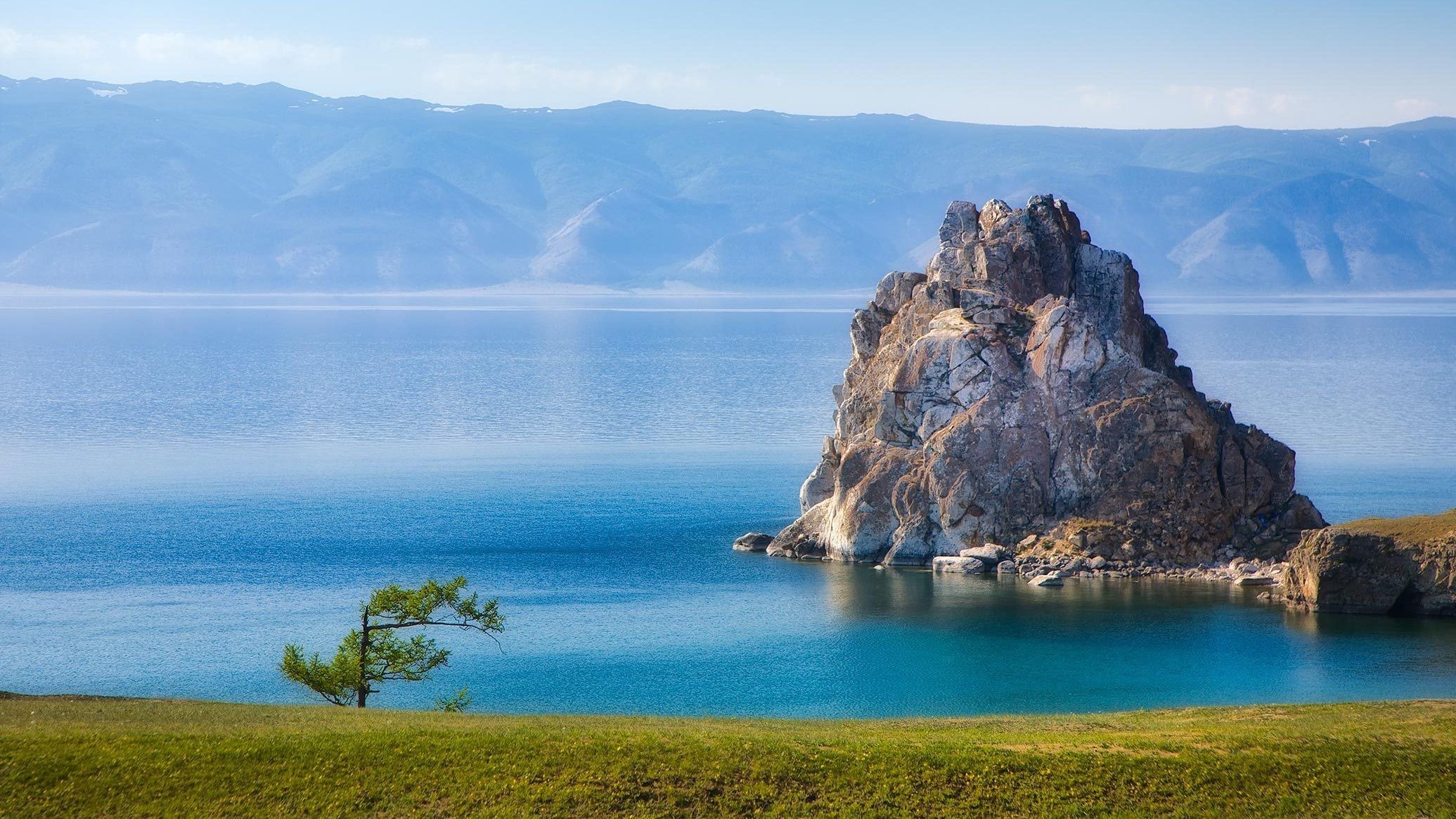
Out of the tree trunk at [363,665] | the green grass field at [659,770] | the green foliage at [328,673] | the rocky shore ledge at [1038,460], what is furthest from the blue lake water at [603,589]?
the green grass field at [659,770]

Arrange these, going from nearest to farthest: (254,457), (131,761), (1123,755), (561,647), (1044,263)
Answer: (131,761)
(1123,755)
(561,647)
(1044,263)
(254,457)

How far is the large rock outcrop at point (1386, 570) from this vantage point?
6444 centimetres

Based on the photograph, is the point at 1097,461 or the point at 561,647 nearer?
the point at 561,647

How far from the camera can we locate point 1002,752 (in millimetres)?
35531

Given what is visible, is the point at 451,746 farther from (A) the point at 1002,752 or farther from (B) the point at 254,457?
(B) the point at 254,457

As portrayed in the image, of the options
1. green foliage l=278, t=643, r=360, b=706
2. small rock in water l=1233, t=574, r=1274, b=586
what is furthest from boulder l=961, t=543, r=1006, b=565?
green foliage l=278, t=643, r=360, b=706

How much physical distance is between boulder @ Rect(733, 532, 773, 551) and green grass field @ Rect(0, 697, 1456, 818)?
4304cm

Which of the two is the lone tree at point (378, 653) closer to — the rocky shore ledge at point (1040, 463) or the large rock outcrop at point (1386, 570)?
the rocky shore ledge at point (1040, 463)

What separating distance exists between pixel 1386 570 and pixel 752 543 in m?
31.6

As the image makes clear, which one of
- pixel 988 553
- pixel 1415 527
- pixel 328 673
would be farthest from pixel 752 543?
pixel 328 673

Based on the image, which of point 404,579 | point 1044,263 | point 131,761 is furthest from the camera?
point 1044,263

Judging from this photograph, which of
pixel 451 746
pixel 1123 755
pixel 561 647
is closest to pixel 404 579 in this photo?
pixel 561 647

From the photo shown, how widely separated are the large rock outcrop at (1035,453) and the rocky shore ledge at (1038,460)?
0.08 m

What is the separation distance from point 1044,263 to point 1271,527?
63.0ft
